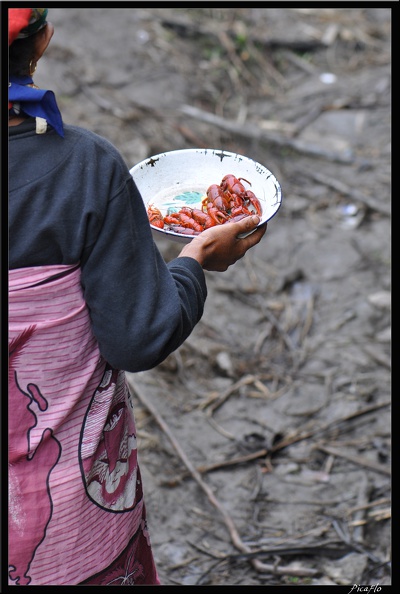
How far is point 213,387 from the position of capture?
452 cm

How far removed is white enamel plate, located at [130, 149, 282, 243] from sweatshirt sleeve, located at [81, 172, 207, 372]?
76cm

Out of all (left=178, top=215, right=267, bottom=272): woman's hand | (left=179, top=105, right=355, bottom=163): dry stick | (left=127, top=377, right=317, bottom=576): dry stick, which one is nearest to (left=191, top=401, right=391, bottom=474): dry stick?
(left=127, top=377, right=317, bottom=576): dry stick

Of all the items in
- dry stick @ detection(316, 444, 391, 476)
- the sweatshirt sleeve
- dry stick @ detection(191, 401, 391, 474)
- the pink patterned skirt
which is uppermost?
the sweatshirt sleeve

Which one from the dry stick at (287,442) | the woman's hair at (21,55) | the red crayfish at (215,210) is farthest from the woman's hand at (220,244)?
the dry stick at (287,442)

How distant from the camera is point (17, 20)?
141 cm

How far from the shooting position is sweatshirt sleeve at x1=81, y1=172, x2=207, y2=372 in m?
1.54

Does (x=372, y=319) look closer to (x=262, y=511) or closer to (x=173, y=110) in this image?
(x=262, y=511)

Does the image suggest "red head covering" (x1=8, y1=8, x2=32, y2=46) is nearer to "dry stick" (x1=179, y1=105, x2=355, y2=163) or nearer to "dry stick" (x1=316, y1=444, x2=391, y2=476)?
"dry stick" (x1=316, y1=444, x2=391, y2=476)

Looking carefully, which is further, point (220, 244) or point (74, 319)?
point (220, 244)

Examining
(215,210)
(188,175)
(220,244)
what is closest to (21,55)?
(220,244)

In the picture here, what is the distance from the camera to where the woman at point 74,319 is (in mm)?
1496

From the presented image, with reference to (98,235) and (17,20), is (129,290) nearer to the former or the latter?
(98,235)

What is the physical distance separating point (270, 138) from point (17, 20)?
557 cm

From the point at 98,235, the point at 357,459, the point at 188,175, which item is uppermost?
the point at 98,235
